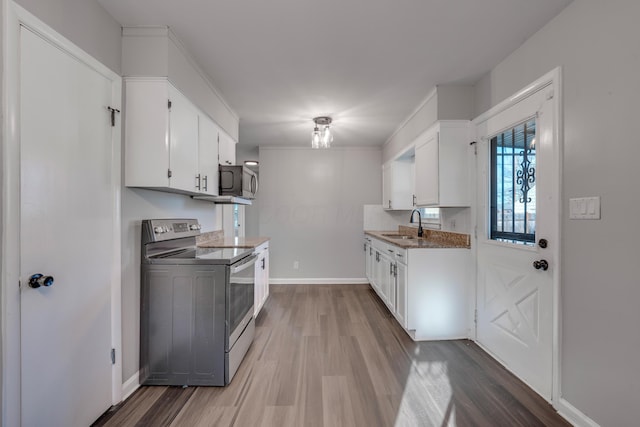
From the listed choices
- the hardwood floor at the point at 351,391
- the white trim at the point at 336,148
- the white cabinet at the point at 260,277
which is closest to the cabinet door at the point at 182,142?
the white cabinet at the point at 260,277

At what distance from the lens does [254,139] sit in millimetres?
4594

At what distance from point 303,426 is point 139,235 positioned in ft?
5.30

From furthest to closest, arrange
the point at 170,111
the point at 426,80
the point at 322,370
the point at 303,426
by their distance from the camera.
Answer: the point at 426,80, the point at 322,370, the point at 170,111, the point at 303,426

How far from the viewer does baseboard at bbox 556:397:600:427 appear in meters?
1.54

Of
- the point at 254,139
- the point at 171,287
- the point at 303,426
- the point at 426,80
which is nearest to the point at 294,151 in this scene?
the point at 254,139

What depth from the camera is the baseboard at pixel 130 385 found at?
6.02 ft

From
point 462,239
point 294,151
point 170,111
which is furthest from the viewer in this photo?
point 294,151

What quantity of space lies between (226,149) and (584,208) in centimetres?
303

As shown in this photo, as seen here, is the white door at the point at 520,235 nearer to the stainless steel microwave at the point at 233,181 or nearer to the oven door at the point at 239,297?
the oven door at the point at 239,297

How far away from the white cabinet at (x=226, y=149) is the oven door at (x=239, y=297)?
1128 millimetres

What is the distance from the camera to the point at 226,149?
3.14 meters

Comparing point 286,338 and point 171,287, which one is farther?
point 286,338

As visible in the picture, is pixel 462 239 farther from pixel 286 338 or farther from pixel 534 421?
pixel 286 338

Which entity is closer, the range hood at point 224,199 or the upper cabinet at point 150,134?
the upper cabinet at point 150,134
